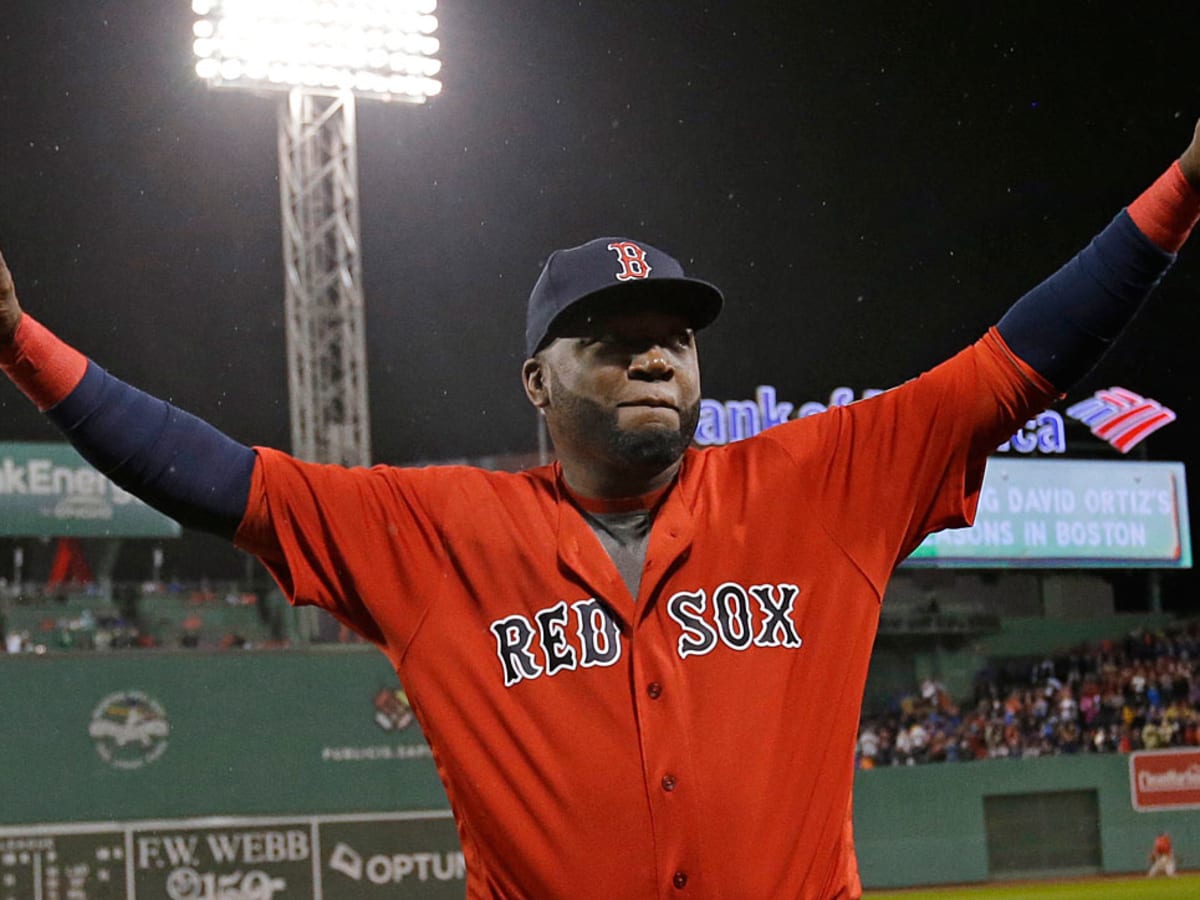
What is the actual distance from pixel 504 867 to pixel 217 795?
11052 millimetres

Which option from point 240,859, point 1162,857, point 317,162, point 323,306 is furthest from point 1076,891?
point 317,162

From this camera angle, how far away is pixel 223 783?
41.2 ft

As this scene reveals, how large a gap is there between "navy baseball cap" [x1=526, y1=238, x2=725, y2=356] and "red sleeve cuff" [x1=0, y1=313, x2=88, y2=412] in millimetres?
653

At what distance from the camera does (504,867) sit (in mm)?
2076

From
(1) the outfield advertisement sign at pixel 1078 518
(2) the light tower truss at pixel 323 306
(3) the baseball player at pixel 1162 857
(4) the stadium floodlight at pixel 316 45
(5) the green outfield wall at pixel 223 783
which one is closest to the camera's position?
(5) the green outfield wall at pixel 223 783

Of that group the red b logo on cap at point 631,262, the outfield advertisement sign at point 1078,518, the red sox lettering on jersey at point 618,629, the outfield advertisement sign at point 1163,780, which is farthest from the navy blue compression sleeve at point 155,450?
the outfield advertisement sign at point 1078,518

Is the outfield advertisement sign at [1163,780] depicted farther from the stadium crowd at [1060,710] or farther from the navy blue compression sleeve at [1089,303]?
the navy blue compression sleeve at [1089,303]

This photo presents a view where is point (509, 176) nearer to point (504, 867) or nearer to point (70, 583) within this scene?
point (70, 583)

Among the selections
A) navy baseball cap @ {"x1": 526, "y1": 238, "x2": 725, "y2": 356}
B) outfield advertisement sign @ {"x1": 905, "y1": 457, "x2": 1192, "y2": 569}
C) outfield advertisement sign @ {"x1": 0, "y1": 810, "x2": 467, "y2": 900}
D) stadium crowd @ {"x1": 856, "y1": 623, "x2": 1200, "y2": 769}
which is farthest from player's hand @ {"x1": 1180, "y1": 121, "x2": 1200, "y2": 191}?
outfield advertisement sign @ {"x1": 905, "y1": 457, "x2": 1192, "y2": 569}

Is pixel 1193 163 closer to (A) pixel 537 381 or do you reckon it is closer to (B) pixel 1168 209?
(B) pixel 1168 209

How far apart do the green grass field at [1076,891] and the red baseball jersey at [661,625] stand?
12254 millimetres

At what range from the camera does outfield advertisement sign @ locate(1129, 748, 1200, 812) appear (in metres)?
15.5

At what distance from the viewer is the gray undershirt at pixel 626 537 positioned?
218cm

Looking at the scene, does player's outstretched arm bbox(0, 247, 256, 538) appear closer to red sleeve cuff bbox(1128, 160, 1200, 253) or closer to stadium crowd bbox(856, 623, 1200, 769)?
red sleeve cuff bbox(1128, 160, 1200, 253)
